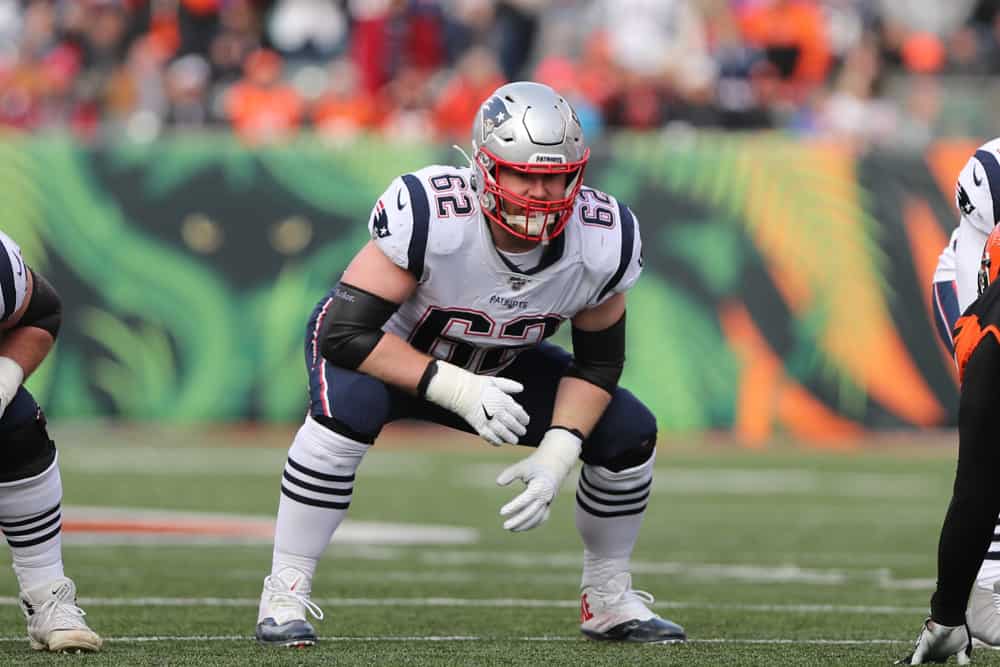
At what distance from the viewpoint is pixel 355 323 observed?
4848 mm

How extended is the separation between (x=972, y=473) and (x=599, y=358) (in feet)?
4.23

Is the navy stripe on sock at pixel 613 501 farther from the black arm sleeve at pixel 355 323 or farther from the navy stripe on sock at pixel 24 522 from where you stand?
the navy stripe on sock at pixel 24 522

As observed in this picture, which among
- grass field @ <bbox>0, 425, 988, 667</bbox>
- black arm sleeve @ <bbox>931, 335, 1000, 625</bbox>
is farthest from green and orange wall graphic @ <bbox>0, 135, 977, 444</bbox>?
black arm sleeve @ <bbox>931, 335, 1000, 625</bbox>

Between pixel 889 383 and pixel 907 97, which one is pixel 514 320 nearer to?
pixel 889 383

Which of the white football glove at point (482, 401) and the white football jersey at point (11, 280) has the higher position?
the white football jersey at point (11, 280)

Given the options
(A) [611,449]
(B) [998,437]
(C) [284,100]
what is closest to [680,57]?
(C) [284,100]

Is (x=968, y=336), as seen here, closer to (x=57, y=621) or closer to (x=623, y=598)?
(x=623, y=598)

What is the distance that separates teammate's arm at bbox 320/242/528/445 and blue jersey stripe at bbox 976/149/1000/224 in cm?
137

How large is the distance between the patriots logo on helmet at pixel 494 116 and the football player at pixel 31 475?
1.26 meters

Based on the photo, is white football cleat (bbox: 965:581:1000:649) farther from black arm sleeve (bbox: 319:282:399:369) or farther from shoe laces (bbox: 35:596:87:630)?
shoe laces (bbox: 35:596:87:630)

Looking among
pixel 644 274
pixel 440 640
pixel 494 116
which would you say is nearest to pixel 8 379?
pixel 440 640

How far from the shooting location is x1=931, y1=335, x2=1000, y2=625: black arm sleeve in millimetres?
4120

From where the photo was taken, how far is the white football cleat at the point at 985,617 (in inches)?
186

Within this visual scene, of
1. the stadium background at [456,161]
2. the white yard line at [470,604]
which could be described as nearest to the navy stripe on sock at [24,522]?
the white yard line at [470,604]
